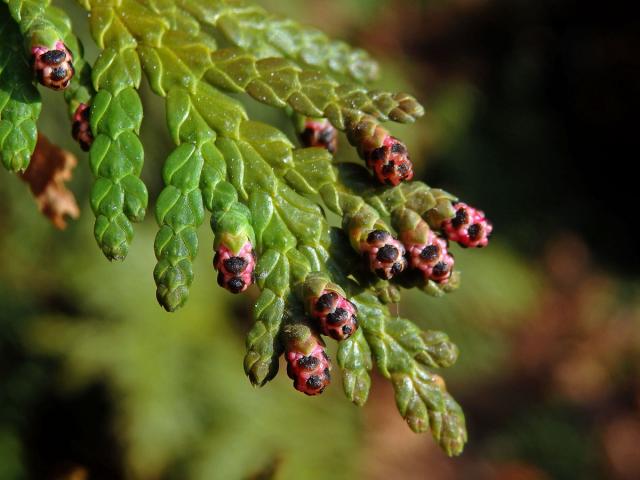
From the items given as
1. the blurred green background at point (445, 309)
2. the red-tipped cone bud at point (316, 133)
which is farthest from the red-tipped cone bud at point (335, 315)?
the blurred green background at point (445, 309)

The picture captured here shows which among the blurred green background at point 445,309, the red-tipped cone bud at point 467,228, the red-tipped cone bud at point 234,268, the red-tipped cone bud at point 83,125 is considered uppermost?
the red-tipped cone bud at point 467,228

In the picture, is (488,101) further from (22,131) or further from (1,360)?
(22,131)

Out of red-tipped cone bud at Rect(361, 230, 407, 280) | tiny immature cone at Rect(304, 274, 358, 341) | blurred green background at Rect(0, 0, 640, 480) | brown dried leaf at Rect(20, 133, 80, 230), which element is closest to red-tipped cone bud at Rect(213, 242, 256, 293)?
tiny immature cone at Rect(304, 274, 358, 341)

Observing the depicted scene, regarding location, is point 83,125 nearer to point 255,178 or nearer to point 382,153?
point 255,178

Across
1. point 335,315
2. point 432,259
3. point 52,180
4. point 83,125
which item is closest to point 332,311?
point 335,315

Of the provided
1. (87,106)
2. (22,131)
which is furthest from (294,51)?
(22,131)

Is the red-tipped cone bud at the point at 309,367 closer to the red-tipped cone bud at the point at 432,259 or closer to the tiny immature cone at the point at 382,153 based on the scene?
the red-tipped cone bud at the point at 432,259

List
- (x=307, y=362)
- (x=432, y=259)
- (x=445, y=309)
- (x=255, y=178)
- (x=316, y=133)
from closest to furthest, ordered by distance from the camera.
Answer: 1. (x=307, y=362)
2. (x=432, y=259)
3. (x=255, y=178)
4. (x=316, y=133)
5. (x=445, y=309)
